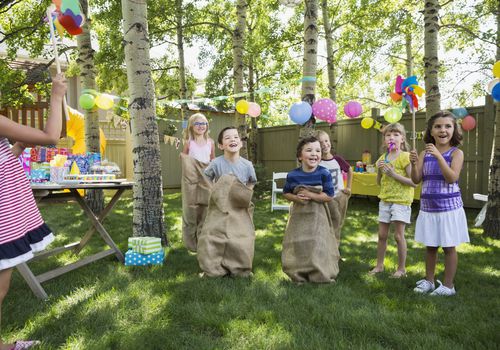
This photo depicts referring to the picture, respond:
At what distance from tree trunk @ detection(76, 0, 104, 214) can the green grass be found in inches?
127

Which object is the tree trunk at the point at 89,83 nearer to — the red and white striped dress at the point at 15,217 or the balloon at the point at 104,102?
the balloon at the point at 104,102

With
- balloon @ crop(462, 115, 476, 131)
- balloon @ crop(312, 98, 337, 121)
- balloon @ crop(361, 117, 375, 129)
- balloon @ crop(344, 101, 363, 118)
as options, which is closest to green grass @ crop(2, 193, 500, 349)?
balloon @ crop(312, 98, 337, 121)

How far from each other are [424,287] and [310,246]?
94cm

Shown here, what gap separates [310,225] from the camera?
354cm

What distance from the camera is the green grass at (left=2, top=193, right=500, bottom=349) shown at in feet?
7.77

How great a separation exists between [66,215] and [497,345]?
277 inches

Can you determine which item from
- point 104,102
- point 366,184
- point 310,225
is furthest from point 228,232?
point 366,184

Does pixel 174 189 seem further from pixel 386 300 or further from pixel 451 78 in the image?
pixel 451 78

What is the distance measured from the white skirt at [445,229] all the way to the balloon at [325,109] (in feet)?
9.37

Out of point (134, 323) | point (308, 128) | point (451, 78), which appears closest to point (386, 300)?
point (134, 323)

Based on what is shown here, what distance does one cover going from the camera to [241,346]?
2.32 m

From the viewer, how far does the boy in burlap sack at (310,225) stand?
11.4ft

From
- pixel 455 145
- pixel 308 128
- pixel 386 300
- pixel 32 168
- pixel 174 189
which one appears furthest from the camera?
pixel 174 189

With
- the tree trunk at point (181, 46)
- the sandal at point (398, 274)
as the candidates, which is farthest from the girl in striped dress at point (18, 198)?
the tree trunk at point (181, 46)
